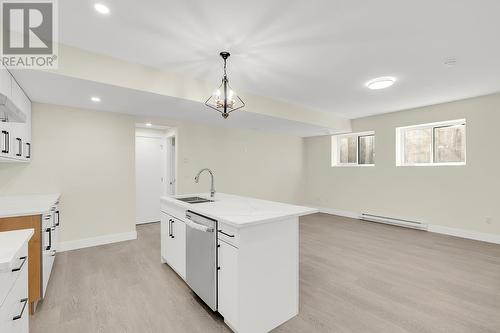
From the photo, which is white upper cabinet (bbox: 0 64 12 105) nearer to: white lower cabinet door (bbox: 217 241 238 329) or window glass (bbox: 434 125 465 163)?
white lower cabinet door (bbox: 217 241 238 329)

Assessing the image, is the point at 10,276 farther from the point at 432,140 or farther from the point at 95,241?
the point at 432,140

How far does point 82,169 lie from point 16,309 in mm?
2970

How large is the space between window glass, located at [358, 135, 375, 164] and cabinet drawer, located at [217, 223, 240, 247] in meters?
5.15

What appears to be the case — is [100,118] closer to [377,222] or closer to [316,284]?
[316,284]

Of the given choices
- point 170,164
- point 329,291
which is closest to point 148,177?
point 170,164

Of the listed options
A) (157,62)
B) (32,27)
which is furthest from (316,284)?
(32,27)

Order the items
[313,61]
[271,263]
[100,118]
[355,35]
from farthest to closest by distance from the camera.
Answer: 1. [100,118]
2. [313,61]
3. [355,35]
4. [271,263]

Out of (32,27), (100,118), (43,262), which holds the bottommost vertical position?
(43,262)

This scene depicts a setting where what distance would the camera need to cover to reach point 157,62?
2812mm

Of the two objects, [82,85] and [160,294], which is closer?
[160,294]

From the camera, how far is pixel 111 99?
3.19 m

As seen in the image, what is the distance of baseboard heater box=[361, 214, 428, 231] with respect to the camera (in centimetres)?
478

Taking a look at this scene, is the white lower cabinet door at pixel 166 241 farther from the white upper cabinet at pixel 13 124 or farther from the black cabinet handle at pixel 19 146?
the black cabinet handle at pixel 19 146

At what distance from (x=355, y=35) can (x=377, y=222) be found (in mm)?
4603
